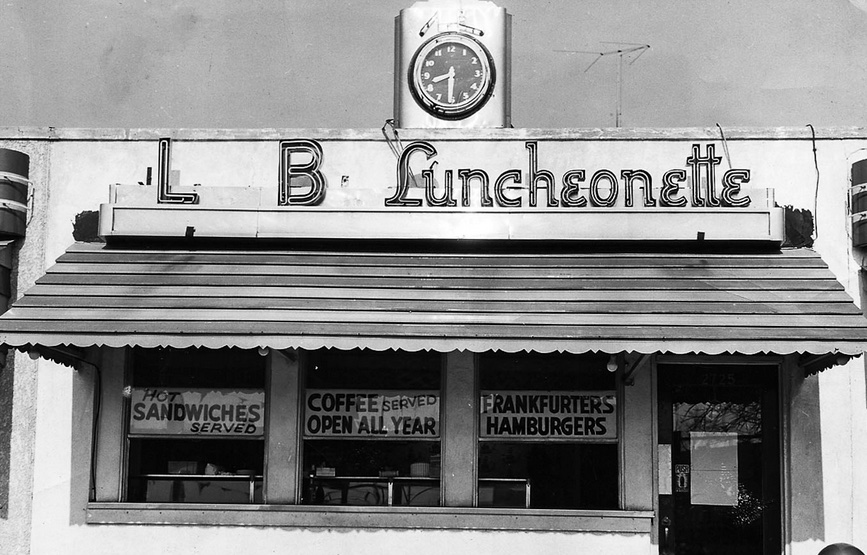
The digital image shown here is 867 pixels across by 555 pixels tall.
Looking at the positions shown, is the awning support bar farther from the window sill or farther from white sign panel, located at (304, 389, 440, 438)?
white sign panel, located at (304, 389, 440, 438)

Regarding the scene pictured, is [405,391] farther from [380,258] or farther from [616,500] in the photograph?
[616,500]

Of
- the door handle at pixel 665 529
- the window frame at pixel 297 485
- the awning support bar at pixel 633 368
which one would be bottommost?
the door handle at pixel 665 529

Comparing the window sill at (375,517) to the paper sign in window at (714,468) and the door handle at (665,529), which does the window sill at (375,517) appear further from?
the paper sign in window at (714,468)

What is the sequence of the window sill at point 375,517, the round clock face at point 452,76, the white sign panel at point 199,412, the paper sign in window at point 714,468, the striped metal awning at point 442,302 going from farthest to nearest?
the round clock face at point 452,76, the white sign panel at point 199,412, the paper sign in window at point 714,468, the window sill at point 375,517, the striped metal awning at point 442,302

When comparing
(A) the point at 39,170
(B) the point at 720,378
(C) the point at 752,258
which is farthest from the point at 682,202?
(A) the point at 39,170

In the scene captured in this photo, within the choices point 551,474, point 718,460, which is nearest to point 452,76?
point 551,474

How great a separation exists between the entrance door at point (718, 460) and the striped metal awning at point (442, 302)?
1.39 meters

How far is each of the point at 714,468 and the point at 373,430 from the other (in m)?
3.44

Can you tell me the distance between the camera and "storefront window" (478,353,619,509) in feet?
34.2

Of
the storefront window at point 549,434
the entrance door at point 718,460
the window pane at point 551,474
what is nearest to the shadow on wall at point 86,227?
the storefront window at point 549,434

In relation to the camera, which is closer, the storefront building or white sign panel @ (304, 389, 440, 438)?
the storefront building

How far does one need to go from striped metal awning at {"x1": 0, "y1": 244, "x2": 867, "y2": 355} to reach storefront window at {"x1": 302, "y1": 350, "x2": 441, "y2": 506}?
123cm

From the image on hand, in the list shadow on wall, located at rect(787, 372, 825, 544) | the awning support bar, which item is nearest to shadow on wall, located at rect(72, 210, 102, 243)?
the awning support bar

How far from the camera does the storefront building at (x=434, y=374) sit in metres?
10.2
